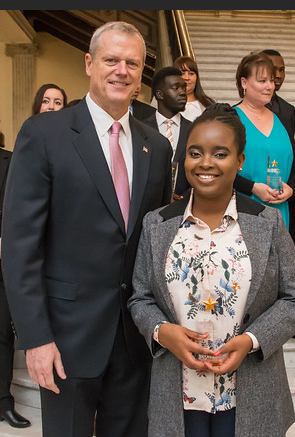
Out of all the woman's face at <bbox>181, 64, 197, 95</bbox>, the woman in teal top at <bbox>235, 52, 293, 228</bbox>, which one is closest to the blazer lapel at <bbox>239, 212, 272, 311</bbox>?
the woman in teal top at <bbox>235, 52, 293, 228</bbox>

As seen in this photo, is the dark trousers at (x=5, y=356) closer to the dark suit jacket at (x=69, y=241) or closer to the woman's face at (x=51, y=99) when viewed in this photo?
the woman's face at (x=51, y=99)

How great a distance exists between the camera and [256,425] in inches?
67.2

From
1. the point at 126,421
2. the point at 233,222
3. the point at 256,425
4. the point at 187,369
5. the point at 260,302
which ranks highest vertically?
the point at 233,222

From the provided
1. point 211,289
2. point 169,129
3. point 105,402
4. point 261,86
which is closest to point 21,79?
point 169,129

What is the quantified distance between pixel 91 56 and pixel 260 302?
105 cm

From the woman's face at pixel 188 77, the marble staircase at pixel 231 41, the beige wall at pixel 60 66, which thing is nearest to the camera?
the woman's face at pixel 188 77

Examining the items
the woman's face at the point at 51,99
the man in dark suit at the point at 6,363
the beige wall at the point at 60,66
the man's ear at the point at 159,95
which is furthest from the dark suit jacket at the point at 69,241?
the beige wall at the point at 60,66

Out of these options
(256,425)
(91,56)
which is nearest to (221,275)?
(256,425)

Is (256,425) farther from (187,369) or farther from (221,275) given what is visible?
(221,275)

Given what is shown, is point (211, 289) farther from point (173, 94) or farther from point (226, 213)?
point (173, 94)

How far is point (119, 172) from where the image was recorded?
1953 millimetres

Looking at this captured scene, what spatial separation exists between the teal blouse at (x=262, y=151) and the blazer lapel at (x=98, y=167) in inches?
51.1

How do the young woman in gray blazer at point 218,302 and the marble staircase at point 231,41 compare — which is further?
the marble staircase at point 231,41

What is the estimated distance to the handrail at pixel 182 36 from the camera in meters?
6.85
